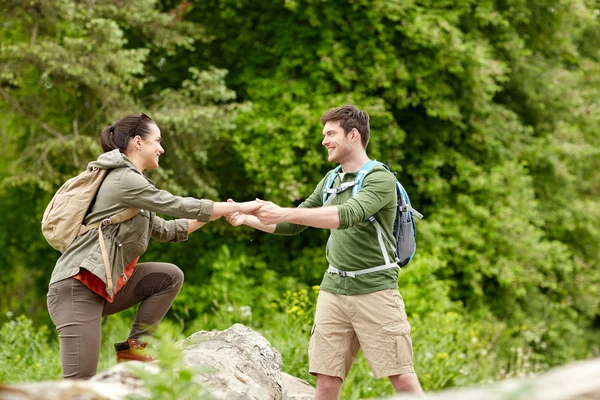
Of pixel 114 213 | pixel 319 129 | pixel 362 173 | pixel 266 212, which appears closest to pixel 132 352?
pixel 114 213

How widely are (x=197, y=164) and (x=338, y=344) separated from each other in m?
7.14

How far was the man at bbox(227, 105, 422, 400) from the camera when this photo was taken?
13.4ft

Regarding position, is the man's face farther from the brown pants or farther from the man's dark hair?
the brown pants

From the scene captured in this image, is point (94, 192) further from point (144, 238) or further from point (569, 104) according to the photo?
point (569, 104)

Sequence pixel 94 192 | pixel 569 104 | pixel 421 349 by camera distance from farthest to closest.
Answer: pixel 569 104
pixel 421 349
pixel 94 192

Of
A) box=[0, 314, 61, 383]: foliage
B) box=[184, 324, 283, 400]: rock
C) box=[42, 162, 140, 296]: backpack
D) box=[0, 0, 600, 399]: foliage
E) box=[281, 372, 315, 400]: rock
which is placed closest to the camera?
box=[184, 324, 283, 400]: rock

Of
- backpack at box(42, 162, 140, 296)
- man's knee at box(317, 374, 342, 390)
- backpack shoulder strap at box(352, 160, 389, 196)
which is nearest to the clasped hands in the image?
backpack shoulder strap at box(352, 160, 389, 196)

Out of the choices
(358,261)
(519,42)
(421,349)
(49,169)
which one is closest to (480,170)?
(519,42)

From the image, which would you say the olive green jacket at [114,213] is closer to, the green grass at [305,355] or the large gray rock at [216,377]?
the large gray rock at [216,377]

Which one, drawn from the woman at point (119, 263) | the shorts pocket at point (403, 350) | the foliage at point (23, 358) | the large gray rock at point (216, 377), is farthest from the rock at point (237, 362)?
the foliage at point (23, 358)

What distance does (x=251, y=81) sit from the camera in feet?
39.4

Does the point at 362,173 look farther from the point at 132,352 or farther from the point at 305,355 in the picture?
the point at 305,355

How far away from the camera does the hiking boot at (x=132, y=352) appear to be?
4324 millimetres

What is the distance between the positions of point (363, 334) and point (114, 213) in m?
1.48
